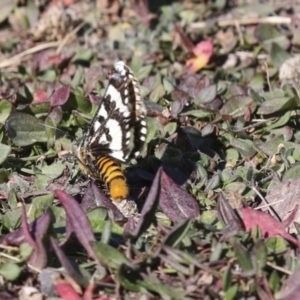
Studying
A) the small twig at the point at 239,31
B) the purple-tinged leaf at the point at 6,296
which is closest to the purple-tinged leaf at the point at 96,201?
the purple-tinged leaf at the point at 6,296

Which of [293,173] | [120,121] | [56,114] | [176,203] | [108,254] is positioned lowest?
[293,173]

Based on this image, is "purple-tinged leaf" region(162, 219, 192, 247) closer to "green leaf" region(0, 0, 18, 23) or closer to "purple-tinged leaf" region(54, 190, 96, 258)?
"purple-tinged leaf" region(54, 190, 96, 258)

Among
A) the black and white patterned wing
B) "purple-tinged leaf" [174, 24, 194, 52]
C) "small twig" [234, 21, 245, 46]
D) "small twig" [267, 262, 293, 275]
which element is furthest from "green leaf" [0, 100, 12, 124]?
"small twig" [234, 21, 245, 46]

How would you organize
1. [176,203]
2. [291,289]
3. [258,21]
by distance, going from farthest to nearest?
[258,21] → [176,203] → [291,289]

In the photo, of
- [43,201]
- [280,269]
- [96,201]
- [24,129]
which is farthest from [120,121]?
[280,269]

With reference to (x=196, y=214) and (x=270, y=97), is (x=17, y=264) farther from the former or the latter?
(x=270, y=97)

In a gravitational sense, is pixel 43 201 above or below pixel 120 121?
below

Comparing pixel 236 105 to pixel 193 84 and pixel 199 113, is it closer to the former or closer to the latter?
pixel 199 113
